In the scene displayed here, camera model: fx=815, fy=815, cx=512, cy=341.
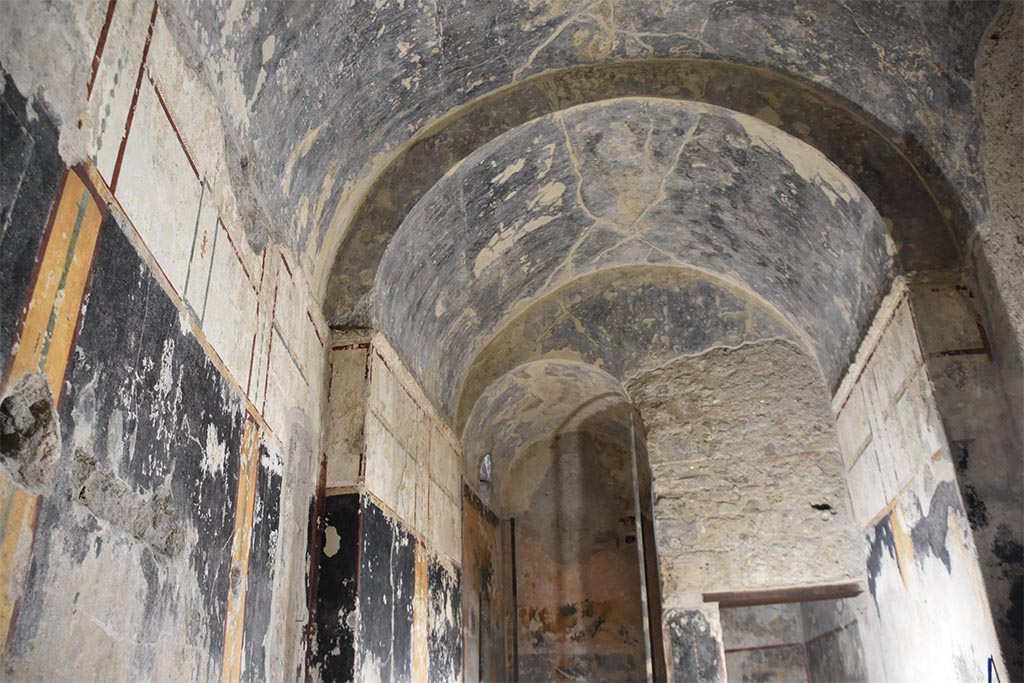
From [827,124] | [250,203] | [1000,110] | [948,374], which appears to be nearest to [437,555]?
[250,203]

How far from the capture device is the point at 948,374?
3.97 metres

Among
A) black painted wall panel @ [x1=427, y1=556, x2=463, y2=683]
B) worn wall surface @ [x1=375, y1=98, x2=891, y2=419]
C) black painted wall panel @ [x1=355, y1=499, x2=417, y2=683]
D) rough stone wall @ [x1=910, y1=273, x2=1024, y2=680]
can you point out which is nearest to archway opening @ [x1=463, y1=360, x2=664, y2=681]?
black painted wall panel @ [x1=427, y1=556, x2=463, y2=683]

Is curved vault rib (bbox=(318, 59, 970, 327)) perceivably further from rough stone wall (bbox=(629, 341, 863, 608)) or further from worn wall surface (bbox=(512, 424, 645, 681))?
worn wall surface (bbox=(512, 424, 645, 681))

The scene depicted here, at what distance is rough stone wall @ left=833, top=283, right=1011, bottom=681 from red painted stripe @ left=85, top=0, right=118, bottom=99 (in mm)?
3757

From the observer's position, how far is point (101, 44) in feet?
7.34

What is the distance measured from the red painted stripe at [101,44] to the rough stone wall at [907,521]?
376cm

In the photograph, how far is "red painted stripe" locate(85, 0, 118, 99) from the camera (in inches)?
85.6

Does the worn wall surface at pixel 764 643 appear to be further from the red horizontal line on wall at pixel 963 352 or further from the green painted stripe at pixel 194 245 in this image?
the green painted stripe at pixel 194 245

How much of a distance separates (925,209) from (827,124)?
2.33 feet

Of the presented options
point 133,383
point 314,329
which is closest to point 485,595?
point 314,329

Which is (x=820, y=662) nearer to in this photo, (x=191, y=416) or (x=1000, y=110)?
(x=1000, y=110)

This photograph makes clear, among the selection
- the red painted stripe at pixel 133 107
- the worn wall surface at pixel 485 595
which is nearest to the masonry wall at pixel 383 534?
the worn wall surface at pixel 485 595

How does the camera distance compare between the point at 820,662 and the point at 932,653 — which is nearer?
the point at 932,653

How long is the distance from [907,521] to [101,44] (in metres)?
4.44
